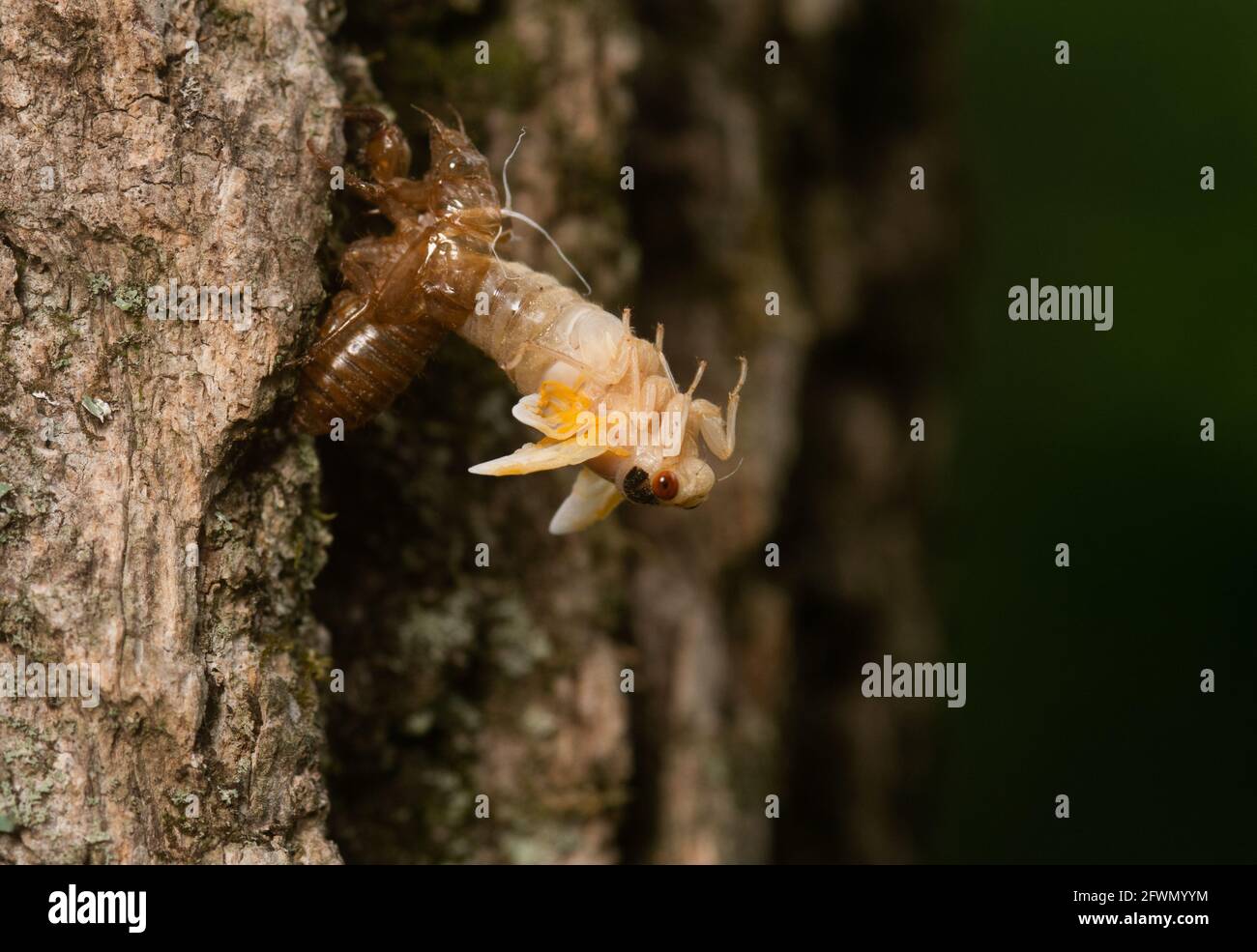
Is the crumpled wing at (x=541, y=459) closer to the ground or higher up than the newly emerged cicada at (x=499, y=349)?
closer to the ground

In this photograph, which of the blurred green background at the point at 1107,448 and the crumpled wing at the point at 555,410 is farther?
the blurred green background at the point at 1107,448

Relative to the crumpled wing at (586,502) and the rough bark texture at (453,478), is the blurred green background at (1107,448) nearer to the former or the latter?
the rough bark texture at (453,478)

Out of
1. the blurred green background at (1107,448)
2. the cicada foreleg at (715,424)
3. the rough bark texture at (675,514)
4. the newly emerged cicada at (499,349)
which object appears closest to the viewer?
the newly emerged cicada at (499,349)

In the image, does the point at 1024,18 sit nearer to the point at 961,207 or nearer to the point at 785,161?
the point at 961,207

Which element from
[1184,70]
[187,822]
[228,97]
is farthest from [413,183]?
[1184,70]

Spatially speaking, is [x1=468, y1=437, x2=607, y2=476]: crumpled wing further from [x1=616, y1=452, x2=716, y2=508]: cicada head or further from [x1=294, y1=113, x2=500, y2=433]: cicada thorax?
[x1=294, y1=113, x2=500, y2=433]: cicada thorax

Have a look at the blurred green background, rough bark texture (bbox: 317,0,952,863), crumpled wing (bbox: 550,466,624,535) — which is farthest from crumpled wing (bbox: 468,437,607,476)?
the blurred green background

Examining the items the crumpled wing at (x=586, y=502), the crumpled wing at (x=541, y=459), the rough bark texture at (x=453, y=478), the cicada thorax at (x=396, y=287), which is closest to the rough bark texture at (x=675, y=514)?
the rough bark texture at (x=453, y=478)
